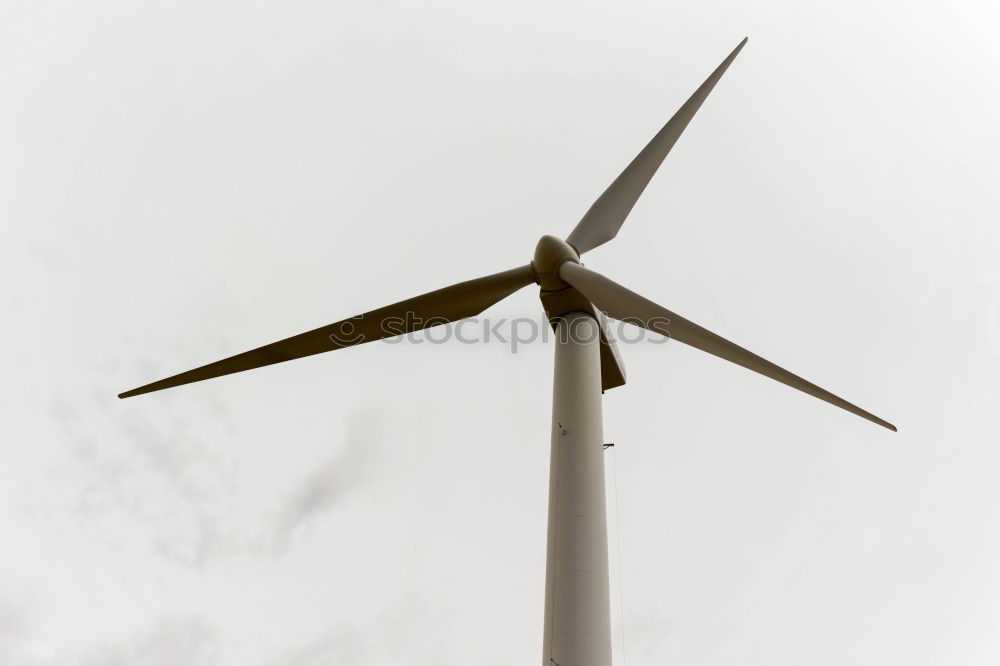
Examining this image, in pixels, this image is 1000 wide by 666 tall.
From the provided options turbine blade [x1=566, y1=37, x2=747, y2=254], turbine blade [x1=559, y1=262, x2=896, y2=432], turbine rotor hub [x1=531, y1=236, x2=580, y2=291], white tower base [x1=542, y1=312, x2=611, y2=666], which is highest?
turbine blade [x1=566, y1=37, x2=747, y2=254]

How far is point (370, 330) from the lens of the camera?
19.5 meters

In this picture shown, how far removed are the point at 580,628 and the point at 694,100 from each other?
55.7ft

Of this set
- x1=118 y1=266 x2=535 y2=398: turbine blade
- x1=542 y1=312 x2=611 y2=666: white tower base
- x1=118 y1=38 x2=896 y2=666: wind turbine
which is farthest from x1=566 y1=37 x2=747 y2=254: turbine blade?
x1=542 y1=312 x2=611 y2=666: white tower base

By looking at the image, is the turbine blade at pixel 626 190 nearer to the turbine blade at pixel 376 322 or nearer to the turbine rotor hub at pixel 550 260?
the turbine rotor hub at pixel 550 260

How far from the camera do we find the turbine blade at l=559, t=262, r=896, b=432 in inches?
666

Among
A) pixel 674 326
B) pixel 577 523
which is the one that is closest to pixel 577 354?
pixel 674 326

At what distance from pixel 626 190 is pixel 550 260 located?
521 cm

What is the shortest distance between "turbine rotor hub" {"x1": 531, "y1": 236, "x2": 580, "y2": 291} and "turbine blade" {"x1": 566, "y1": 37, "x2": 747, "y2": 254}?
7.70ft

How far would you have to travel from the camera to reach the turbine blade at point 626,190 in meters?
21.2

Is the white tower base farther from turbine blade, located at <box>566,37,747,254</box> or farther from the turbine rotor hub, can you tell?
turbine blade, located at <box>566,37,747,254</box>

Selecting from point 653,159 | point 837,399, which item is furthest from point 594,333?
point 653,159

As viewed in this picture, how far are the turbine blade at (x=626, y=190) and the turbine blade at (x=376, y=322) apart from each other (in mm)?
3127

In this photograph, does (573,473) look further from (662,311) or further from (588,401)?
(662,311)

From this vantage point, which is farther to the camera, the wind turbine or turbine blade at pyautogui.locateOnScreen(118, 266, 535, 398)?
turbine blade at pyautogui.locateOnScreen(118, 266, 535, 398)
